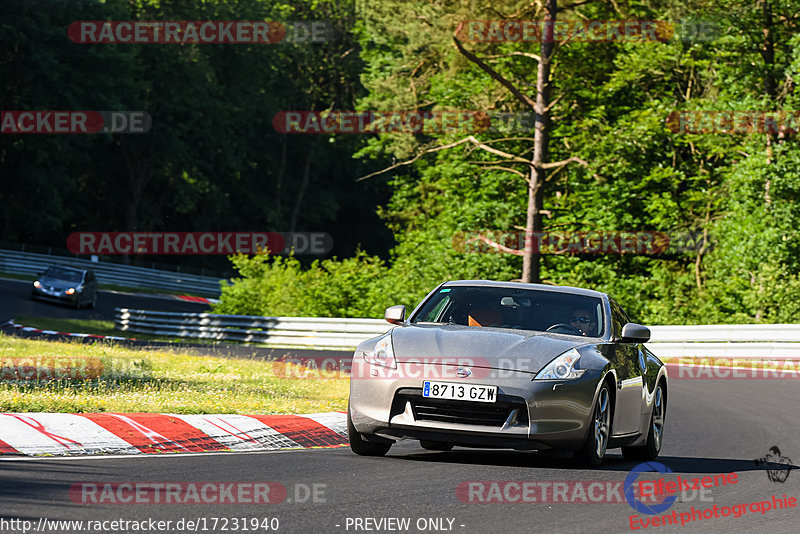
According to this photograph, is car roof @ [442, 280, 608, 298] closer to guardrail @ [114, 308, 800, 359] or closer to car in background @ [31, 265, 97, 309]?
guardrail @ [114, 308, 800, 359]

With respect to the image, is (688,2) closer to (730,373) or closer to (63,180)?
(730,373)

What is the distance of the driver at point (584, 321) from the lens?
10.2m

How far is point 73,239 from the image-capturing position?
73312 mm

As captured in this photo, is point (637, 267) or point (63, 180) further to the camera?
point (63, 180)

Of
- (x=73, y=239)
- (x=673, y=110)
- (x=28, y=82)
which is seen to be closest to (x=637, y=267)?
(x=673, y=110)

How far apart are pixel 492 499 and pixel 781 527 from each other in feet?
5.73

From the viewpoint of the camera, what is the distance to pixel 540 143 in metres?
35.1

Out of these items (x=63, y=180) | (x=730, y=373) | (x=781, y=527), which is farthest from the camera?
(x=63, y=180)

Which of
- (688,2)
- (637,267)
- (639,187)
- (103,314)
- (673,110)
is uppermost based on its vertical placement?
(688,2)

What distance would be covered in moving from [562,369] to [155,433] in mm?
3363

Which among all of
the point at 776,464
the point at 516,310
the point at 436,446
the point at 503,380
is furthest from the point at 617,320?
the point at 503,380

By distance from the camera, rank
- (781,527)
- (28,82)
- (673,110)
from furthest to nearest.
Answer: (28,82), (673,110), (781,527)

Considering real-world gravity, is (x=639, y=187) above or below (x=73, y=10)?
below

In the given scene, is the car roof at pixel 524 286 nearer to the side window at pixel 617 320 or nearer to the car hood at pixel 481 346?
the side window at pixel 617 320
